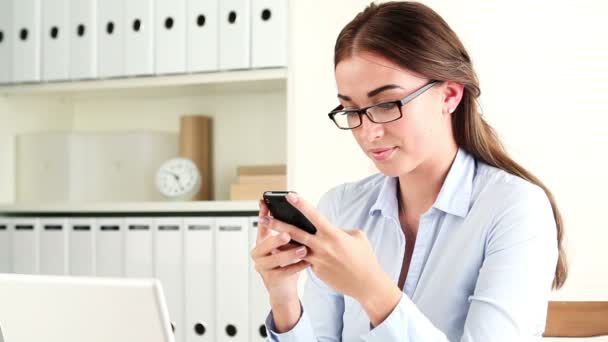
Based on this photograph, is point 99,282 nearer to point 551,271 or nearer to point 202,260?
point 551,271

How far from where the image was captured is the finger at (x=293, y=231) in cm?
108

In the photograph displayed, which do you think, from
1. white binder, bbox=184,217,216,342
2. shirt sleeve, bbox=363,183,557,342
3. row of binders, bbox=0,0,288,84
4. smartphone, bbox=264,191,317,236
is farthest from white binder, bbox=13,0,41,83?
shirt sleeve, bbox=363,183,557,342

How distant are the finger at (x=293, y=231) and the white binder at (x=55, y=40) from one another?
1476 millimetres

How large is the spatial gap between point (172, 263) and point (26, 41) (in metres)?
0.82

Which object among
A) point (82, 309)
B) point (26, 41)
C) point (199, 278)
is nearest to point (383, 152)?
point (82, 309)

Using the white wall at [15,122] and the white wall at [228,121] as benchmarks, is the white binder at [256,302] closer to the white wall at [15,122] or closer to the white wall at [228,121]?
the white wall at [228,121]

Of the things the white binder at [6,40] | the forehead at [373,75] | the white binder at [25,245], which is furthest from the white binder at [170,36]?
the forehead at [373,75]

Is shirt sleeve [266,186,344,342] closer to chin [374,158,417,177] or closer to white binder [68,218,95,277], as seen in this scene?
chin [374,158,417,177]

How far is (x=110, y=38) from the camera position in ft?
7.71

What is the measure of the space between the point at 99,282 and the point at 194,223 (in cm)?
139

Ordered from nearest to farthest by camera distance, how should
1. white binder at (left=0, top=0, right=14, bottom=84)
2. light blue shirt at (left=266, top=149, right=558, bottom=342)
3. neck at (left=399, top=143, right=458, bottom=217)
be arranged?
1. light blue shirt at (left=266, top=149, right=558, bottom=342)
2. neck at (left=399, top=143, right=458, bottom=217)
3. white binder at (left=0, top=0, right=14, bottom=84)

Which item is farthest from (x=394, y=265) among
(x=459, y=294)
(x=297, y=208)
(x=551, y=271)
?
(x=297, y=208)

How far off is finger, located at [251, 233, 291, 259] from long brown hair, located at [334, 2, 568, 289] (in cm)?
35

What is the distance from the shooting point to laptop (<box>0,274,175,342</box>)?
853 mm
